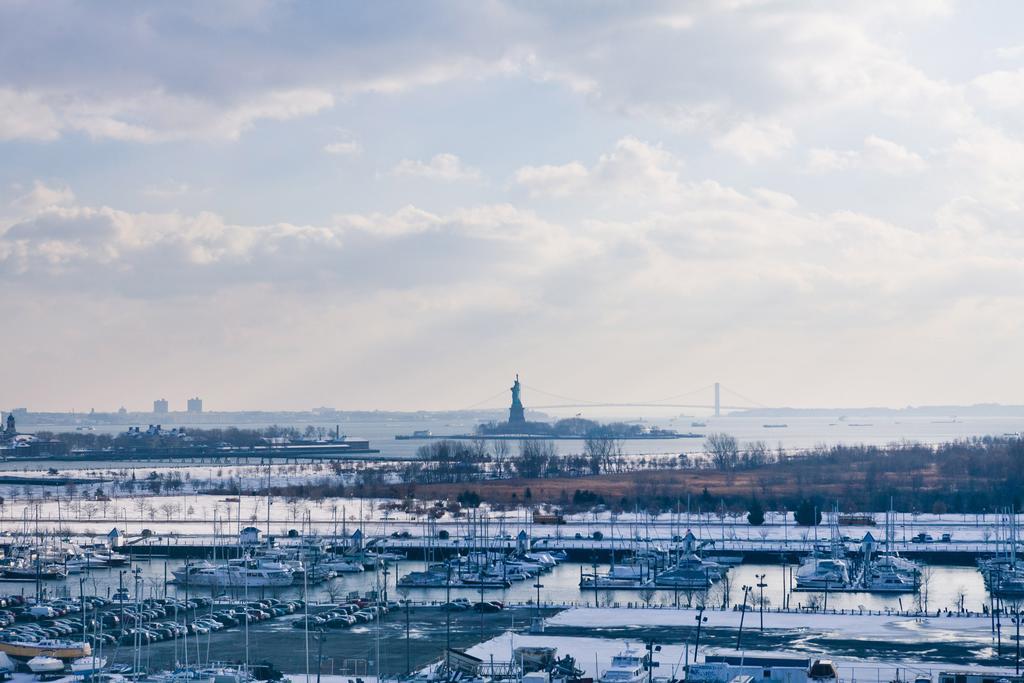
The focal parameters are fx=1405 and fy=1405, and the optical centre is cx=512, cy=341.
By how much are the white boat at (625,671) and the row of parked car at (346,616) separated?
20.0 feet

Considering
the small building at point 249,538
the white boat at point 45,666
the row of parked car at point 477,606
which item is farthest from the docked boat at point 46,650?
the small building at point 249,538

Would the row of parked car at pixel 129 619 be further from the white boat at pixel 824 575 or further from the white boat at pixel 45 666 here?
the white boat at pixel 824 575

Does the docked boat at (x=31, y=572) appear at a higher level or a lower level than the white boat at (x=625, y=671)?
lower

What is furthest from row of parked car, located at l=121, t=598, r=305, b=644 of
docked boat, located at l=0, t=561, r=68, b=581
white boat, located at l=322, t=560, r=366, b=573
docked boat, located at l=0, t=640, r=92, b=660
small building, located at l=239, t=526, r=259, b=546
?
small building, located at l=239, t=526, r=259, b=546

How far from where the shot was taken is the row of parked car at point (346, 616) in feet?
83.3

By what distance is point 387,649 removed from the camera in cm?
2294

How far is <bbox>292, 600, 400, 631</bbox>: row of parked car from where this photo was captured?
25.4m

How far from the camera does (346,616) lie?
25938 mm

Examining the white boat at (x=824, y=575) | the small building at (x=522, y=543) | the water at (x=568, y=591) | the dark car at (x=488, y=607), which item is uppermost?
the small building at (x=522, y=543)

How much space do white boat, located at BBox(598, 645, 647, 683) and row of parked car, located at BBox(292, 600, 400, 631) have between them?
6097 millimetres

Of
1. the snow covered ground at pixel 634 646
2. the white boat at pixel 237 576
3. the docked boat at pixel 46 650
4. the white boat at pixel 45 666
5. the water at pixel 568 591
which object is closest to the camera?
the snow covered ground at pixel 634 646

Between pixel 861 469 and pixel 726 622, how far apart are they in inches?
1715

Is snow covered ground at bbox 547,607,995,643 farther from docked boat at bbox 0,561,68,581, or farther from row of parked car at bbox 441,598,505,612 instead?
docked boat at bbox 0,561,68,581

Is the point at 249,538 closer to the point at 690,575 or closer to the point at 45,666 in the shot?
the point at 690,575
